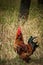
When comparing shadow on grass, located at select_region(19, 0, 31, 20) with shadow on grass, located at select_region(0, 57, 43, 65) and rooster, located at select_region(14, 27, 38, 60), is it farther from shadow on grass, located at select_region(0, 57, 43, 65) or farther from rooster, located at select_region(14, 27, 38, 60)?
shadow on grass, located at select_region(0, 57, 43, 65)

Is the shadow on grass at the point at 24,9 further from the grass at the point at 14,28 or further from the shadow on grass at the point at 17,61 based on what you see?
the shadow on grass at the point at 17,61

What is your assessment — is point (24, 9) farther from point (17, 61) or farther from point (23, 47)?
point (17, 61)

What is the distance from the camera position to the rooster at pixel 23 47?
6.70 ft

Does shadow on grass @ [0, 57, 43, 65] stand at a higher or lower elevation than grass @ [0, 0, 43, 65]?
lower

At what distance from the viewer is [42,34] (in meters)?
2.11

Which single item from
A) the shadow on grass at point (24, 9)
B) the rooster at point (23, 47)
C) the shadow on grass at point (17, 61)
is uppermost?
the shadow on grass at point (24, 9)

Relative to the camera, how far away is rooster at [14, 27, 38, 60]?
2041mm

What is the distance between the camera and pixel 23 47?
6.71 feet

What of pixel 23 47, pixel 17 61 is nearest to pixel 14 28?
pixel 23 47

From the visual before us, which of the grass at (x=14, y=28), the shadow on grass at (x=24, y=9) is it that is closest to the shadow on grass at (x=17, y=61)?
the grass at (x=14, y=28)

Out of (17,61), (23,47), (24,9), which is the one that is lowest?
(17,61)

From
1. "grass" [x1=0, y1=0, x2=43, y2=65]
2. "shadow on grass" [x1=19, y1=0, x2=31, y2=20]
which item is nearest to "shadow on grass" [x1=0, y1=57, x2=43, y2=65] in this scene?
"grass" [x1=0, y1=0, x2=43, y2=65]

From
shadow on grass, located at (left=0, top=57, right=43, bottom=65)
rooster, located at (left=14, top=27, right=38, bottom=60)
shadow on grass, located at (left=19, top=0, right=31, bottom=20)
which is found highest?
shadow on grass, located at (left=19, top=0, right=31, bottom=20)

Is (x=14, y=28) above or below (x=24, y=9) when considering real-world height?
below
